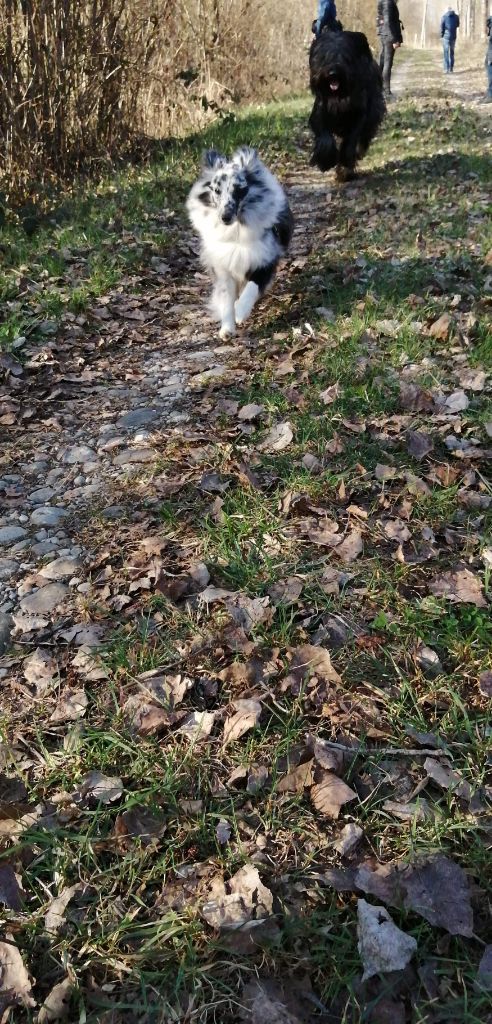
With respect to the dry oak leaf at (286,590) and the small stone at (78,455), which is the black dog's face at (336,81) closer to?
the small stone at (78,455)

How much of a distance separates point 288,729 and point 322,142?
300 inches

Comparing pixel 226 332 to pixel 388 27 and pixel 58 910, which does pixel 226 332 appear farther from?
pixel 388 27

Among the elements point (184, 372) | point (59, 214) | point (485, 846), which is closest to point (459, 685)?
point (485, 846)

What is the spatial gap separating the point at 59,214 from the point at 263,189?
2.83 meters

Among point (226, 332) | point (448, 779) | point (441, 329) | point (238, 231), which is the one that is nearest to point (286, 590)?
point (448, 779)

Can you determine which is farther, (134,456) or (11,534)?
(134,456)

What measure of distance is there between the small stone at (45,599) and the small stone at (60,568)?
0.16 ft

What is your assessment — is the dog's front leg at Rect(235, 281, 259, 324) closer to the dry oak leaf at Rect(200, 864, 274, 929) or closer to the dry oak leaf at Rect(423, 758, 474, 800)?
the dry oak leaf at Rect(423, 758, 474, 800)

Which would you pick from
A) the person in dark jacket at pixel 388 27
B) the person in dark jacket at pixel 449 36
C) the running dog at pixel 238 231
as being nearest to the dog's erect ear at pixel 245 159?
the running dog at pixel 238 231

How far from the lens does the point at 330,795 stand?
1790 millimetres

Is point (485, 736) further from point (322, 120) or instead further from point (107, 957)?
point (322, 120)

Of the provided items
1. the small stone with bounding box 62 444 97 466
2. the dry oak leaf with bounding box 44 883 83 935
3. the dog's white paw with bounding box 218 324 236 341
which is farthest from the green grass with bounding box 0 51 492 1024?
the dog's white paw with bounding box 218 324 236 341

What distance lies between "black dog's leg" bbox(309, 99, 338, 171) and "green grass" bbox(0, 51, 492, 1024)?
15.4 feet

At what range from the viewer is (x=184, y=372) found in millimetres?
4332
